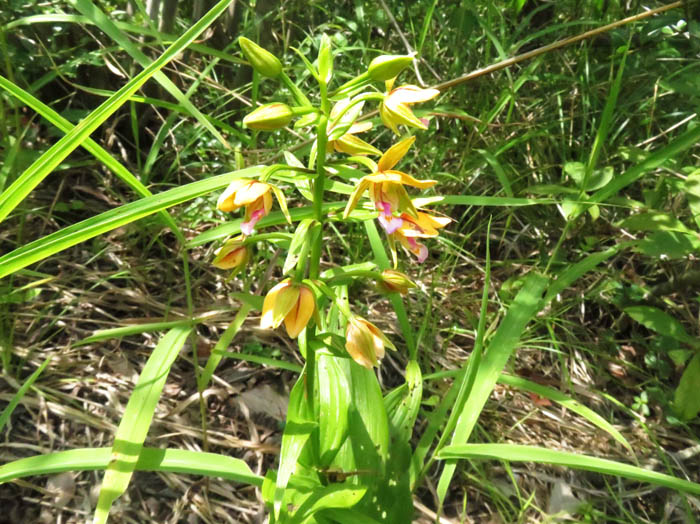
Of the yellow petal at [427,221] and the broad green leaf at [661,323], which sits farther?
the broad green leaf at [661,323]

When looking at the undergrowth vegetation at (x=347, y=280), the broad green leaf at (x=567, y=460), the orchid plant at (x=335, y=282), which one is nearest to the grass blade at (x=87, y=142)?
the undergrowth vegetation at (x=347, y=280)

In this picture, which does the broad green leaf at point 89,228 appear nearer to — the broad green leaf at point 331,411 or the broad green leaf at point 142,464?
the broad green leaf at point 142,464

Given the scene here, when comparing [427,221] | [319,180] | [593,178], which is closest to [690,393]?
[593,178]

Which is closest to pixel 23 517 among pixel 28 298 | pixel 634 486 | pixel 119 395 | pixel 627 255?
pixel 119 395

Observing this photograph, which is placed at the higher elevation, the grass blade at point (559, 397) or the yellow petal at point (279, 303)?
the yellow petal at point (279, 303)

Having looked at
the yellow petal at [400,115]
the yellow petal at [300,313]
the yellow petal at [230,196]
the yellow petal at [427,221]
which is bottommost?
the yellow petal at [300,313]

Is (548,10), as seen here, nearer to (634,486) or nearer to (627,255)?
(627,255)

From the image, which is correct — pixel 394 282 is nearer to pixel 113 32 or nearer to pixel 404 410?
pixel 404 410
